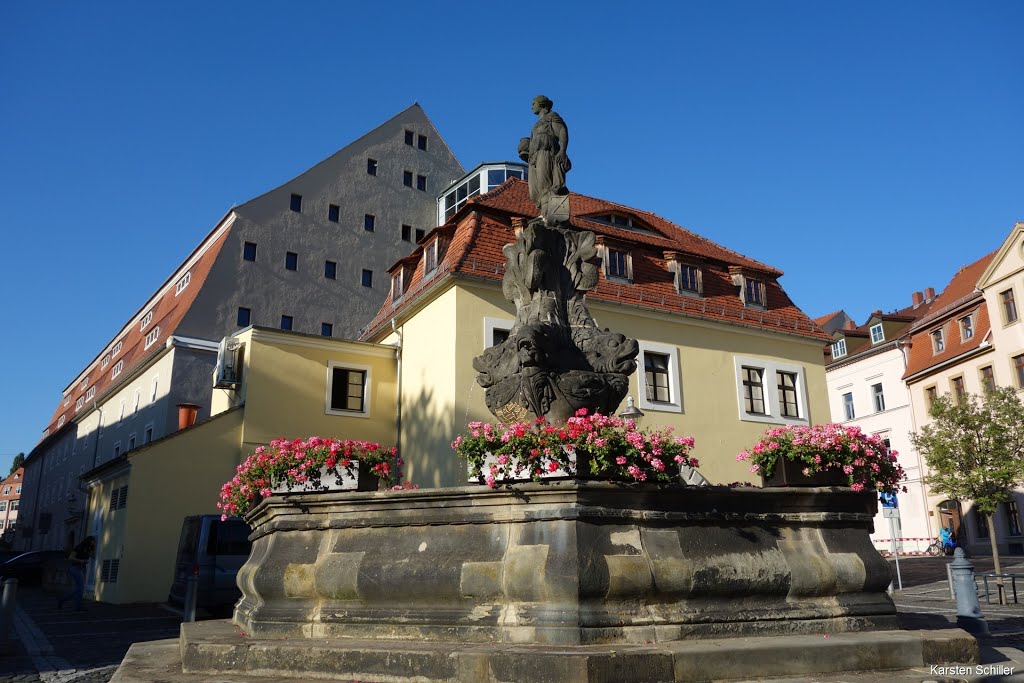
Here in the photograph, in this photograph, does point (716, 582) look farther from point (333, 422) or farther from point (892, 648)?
point (333, 422)

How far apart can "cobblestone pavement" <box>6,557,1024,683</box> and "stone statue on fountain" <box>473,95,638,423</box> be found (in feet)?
11.2

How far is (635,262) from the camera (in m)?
24.7

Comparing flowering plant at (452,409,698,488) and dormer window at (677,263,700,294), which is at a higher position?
dormer window at (677,263,700,294)

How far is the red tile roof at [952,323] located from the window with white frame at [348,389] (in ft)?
86.1

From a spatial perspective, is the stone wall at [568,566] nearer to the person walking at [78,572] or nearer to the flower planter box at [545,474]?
the flower planter box at [545,474]

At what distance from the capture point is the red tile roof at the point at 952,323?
36.1m

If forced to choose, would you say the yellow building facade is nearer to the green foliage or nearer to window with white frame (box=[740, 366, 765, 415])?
window with white frame (box=[740, 366, 765, 415])

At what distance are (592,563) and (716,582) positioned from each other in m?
1.05

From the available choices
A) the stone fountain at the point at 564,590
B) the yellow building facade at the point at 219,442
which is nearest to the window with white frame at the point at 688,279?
the yellow building facade at the point at 219,442

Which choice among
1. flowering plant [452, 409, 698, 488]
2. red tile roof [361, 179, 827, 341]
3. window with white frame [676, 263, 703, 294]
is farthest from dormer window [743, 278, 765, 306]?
flowering plant [452, 409, 698, 488]

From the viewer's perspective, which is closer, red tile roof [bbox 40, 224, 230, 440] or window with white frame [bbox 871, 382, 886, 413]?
red tile roof [bbox 40, 224, 230, 440]

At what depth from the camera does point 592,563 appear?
19.3ft

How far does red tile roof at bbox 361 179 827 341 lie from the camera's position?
72.0 feet

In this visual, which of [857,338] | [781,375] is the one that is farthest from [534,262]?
[857,338]
